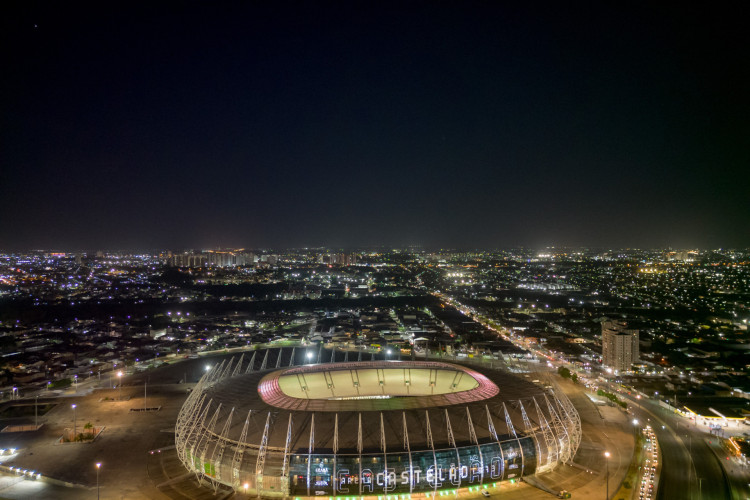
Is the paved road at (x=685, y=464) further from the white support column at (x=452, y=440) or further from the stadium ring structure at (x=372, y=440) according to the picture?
the white support column at (x=452, y=440)

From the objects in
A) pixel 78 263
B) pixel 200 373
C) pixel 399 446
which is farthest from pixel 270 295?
pixel 78 263

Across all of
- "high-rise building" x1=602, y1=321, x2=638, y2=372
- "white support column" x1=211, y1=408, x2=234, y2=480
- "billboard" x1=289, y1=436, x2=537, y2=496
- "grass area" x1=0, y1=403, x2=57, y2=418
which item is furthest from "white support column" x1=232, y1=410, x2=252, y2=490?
"high-rise building" x1=602, y1=321, x2=638, y2=372

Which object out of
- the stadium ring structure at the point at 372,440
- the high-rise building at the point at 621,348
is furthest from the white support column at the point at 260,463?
the high-rise building at the point at 621,348

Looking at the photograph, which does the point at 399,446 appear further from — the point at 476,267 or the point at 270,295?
the point at 476,267

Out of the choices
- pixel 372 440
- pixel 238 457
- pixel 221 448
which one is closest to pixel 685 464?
pixel 372 440

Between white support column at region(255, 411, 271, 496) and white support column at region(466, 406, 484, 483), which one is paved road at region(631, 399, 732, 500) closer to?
white support column at region(466, 406, 484, 483)
